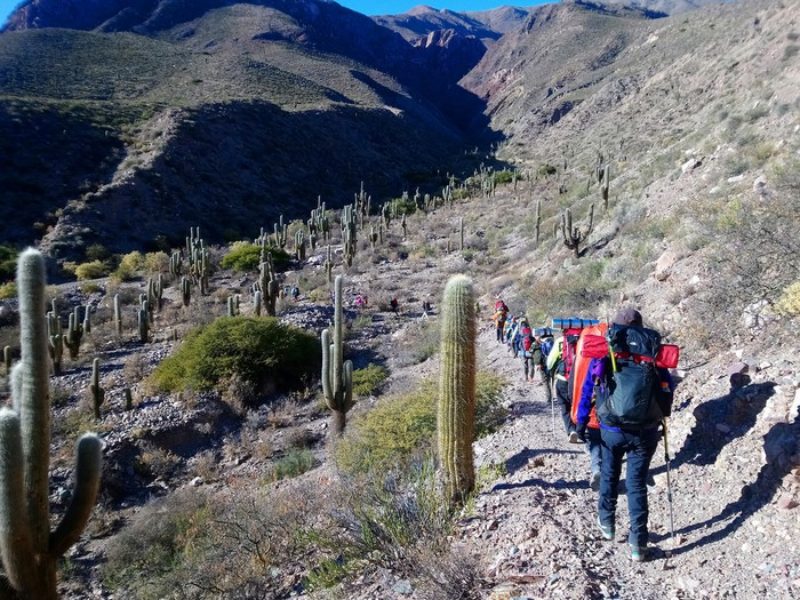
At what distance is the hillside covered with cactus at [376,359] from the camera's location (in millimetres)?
4082

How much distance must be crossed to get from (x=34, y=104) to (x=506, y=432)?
3888 centimetres

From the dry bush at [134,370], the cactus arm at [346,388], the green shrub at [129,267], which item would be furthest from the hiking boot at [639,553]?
the green shrub at [129,267]

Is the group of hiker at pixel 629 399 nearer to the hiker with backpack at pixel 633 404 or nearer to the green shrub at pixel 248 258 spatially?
the hiker with backpack at pixel 633 404

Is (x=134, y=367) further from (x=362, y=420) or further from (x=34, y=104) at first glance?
(x=34, y=104)

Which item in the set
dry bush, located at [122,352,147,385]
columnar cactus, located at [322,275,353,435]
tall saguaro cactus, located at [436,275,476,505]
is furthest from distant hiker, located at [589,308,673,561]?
dry bush, located at [122,352,147,385]

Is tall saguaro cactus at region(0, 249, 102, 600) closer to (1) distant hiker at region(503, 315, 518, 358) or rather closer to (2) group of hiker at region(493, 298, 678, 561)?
(2) group of hiker at region(493, 298, 678, 561)

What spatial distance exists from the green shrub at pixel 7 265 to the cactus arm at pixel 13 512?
23.0 meters

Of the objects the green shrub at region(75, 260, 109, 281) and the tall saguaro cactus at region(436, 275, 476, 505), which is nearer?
the tall saguaro cactus at region(436, 275, 476, 505)

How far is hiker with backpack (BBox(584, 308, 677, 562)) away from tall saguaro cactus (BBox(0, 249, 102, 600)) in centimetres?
363

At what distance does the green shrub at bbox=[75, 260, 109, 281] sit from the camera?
2427 cm

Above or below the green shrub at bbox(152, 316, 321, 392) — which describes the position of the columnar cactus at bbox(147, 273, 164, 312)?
above

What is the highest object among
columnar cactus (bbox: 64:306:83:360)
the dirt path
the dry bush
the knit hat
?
the knit hat

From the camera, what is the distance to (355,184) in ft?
146

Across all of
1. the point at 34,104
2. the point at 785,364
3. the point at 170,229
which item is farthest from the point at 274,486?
the point at 34,104
